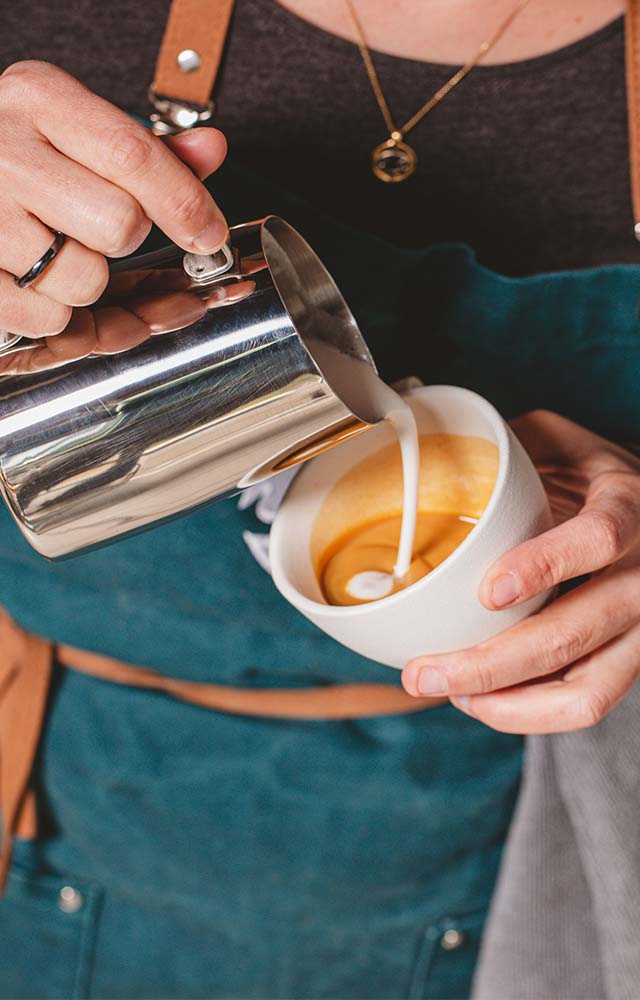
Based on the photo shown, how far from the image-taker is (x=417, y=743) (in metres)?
0.96

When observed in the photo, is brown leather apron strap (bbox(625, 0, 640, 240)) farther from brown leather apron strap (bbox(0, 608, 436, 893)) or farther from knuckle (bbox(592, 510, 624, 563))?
brown leather apron strap (bbox(0, 608, 436, 893))

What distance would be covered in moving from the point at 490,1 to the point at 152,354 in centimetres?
50

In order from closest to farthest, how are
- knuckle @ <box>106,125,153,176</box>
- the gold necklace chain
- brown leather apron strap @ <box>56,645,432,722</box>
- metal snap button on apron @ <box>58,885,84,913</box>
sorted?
knuckle @ <box>106,125,153,176</box> → the gold necklace chain → brown leather apron strap @ <box>56,645,432,722</box> → metal snap button on apron @ <box>58,885,84,913</box>

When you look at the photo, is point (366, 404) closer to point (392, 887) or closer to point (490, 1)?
point (490, 1)

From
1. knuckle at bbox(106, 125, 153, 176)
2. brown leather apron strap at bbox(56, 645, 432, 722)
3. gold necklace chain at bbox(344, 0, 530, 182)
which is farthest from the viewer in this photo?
brown leather apron strap at bbox(56, 645, 432, 722)

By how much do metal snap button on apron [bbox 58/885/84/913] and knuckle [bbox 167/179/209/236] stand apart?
792 millimetres

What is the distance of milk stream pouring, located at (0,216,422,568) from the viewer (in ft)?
1.91

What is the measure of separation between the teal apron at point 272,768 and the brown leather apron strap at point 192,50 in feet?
0.26

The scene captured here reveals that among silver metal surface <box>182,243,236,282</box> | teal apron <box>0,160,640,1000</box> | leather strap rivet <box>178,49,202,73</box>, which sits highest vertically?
leather strap rivet <box>178,49,202,73</box>

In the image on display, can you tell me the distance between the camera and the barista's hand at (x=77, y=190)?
21.4 inches

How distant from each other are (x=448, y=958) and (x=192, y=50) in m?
0.96

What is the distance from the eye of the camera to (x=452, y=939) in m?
1.10

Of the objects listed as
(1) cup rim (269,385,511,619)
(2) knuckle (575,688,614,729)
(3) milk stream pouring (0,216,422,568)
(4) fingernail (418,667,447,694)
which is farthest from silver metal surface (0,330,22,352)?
(2) knuckle (575,688,614,729)

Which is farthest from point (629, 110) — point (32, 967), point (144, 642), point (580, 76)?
point (32, 967)
